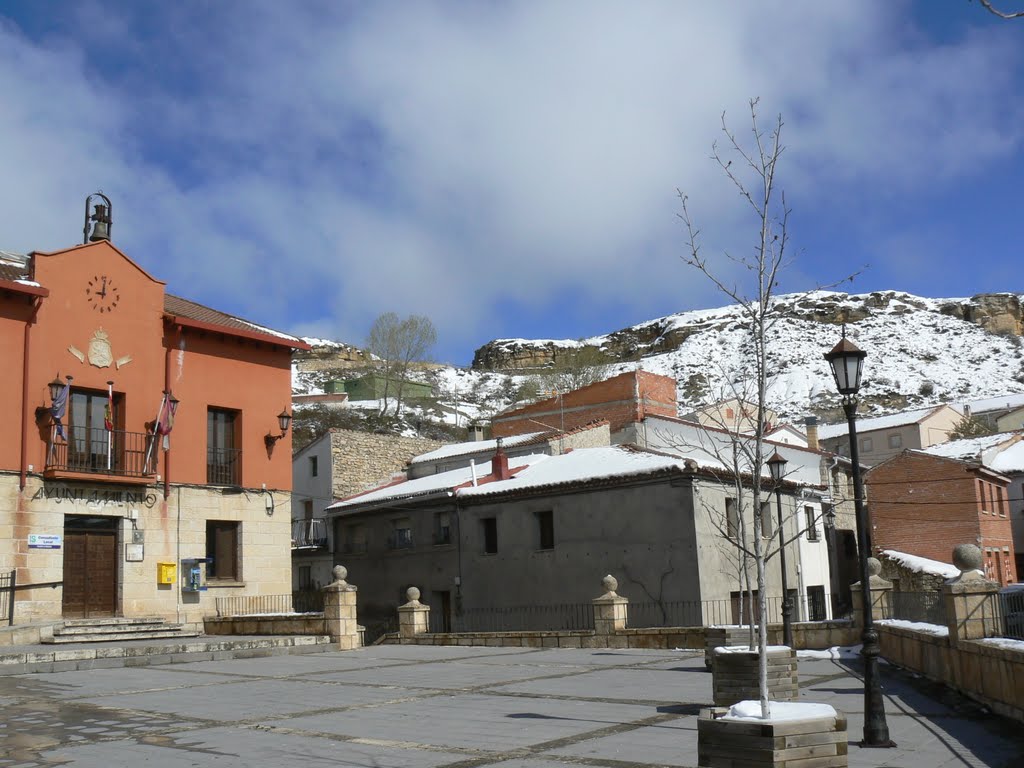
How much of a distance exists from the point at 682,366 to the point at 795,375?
16.4m

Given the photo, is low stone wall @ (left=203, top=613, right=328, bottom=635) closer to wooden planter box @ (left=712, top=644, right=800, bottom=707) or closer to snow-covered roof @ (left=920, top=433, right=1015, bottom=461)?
wooden planter box @ (left=712, top=644, right=800, bottom=707)

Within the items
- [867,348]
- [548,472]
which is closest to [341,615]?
[548,472]

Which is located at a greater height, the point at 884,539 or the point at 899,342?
the point at 899,342

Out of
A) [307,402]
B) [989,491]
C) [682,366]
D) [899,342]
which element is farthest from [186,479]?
[899,342]

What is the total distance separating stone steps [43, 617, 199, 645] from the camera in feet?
60.8

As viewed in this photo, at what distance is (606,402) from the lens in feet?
131

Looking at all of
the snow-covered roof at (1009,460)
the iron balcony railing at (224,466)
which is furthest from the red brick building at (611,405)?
the snow-covered roof at (1009,460)

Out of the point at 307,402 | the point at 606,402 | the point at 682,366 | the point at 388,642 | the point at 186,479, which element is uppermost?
the point at 682,366

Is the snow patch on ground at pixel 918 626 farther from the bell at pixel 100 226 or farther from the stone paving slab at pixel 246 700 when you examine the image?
the bell at pixel 100 226

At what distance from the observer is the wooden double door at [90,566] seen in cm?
2050

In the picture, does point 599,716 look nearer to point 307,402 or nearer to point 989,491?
point 989,491

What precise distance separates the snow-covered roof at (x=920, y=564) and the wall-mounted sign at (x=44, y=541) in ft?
102

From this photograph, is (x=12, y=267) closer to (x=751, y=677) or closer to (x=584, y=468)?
(x=584, y=468)

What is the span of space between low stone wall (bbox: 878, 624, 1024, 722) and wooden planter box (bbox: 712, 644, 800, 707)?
1.94m
